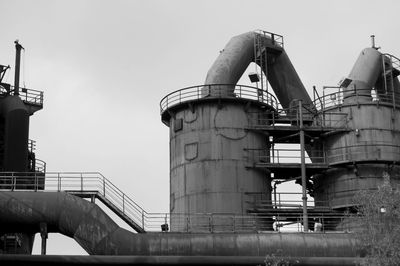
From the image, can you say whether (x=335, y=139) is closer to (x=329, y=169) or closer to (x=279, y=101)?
(x=329, y=169)

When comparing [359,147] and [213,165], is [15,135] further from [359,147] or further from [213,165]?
[359,147]

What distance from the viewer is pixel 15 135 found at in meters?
48.0

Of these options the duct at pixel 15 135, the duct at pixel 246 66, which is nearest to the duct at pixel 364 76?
the duct at pixel 246 66

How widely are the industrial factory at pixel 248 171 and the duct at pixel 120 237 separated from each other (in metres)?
0.05

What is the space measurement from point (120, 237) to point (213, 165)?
831 cm

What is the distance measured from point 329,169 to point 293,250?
8.59 m

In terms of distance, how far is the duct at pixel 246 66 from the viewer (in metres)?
45.0

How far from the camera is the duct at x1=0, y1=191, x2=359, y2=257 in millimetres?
34875

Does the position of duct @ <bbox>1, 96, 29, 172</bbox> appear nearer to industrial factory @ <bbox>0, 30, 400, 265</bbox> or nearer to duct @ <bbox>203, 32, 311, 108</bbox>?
industrial factory @ <bbox>0, 30, 400, 265</bbox>

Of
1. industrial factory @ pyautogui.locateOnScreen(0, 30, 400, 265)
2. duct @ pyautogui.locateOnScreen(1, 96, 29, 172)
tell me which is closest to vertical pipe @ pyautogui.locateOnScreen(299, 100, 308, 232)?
industrial factory @ pyautogui.locateOnScreen(0, 30, 400, 265)

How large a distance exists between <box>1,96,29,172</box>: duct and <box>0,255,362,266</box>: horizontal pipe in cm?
1465

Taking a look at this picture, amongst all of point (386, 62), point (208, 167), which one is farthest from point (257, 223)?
point (386, 62)

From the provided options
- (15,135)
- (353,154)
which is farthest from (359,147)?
(15,135)

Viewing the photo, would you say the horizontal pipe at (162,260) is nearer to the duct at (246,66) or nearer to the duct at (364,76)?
the duct at (246,66)
